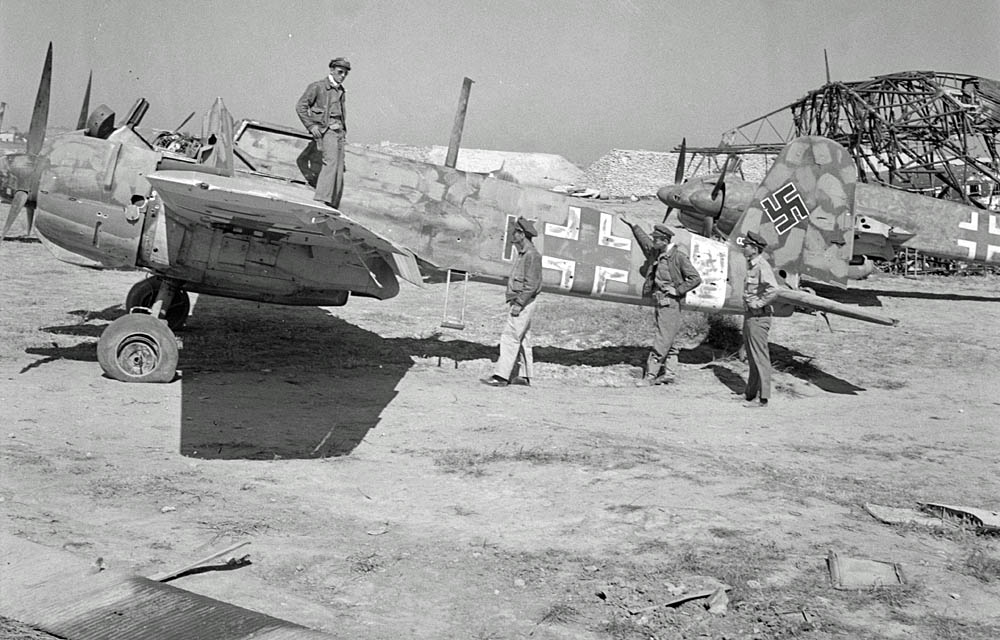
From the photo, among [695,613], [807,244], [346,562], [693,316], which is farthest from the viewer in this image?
[693,316]

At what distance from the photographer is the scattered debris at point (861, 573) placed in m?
5.00

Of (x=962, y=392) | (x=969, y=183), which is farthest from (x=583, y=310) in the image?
(x=969, y=183)

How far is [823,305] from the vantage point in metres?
11.1

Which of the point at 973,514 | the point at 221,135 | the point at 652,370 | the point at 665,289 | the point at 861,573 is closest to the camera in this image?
the point at 861,573

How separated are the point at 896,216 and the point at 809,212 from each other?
771 cm

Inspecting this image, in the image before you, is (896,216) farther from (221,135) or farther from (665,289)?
(221,135)

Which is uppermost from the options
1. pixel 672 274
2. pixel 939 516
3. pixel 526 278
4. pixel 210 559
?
pixel 672 274

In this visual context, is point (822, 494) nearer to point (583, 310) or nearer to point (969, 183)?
point (583, 310)

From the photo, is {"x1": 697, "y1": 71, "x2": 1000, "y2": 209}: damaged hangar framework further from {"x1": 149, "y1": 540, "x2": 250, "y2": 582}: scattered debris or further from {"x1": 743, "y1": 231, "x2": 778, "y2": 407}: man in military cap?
{"x1": 149, "y1": 540, "x2": 250, "y2": 582}: scattered debris

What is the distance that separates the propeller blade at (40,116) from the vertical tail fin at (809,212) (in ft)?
31.1

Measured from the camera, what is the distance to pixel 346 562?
5148mm

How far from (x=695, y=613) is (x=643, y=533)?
1.19 m

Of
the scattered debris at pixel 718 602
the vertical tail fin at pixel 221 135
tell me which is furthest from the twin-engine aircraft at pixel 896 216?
the scattered debris at pixel 718 602

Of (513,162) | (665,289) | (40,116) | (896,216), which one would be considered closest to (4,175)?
(40,116)
